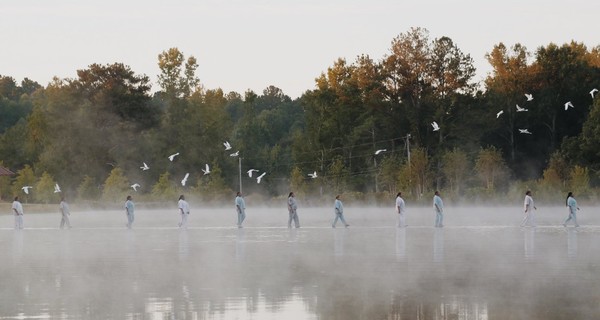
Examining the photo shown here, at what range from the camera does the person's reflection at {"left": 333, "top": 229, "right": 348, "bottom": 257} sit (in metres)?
30.3

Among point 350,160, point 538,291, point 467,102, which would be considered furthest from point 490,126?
point 538,291

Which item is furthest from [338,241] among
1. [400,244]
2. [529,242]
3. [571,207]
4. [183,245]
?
[571,207]

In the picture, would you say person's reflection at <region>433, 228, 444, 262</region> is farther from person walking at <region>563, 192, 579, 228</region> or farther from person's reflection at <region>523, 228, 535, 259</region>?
person walking at <region>563, 192, 579, 228</region>

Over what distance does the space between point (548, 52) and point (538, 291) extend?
8837 centimetres

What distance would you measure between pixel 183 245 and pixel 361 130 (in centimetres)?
7634

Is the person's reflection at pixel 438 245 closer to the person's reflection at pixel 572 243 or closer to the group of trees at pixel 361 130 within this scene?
the person's reflection at pixel 572 243

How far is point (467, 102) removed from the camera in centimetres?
10581

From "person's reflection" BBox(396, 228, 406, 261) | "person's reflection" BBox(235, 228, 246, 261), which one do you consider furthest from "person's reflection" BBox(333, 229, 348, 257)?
"person's reflection" BBox(235, 228, 246, 261)

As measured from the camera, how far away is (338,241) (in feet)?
119

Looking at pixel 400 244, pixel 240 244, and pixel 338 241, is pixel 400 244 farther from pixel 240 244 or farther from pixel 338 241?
pixel 240 244

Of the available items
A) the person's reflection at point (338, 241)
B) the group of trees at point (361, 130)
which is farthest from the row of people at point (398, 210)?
the group of trees at point (361, 130)

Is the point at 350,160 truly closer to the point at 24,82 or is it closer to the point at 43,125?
the point at 43,125

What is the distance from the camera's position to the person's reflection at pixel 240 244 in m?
29.0

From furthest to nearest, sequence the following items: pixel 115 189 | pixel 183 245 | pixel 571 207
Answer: pixel 115 189, pixel 571 207, pixel 183 245
